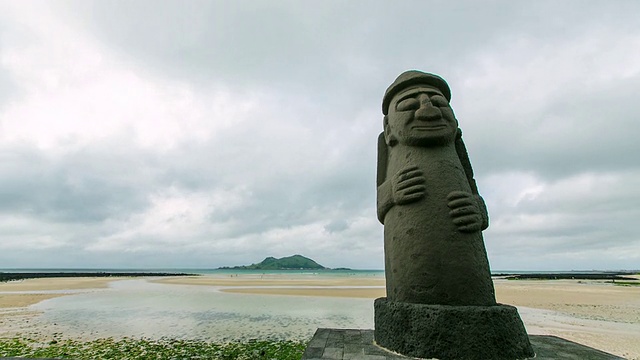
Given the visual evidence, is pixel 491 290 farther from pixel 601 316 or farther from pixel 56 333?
pixel 601 316

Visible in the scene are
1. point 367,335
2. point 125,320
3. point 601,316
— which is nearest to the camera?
point 367,335

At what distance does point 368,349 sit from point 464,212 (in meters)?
2.17

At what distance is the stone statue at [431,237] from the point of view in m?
4.55

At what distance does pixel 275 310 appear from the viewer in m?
15.8

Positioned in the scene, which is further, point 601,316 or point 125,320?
point 601,316

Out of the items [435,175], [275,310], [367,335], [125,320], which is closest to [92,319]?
[125,320]

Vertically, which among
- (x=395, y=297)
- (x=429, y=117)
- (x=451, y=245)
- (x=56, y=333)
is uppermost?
(x=429, y=117)

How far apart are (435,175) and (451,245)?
986mm

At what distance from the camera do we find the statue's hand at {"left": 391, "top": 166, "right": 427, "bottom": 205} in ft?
17.2

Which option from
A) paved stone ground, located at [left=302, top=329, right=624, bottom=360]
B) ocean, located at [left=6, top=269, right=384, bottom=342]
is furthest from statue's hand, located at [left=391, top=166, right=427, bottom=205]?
ocean, located at [left=6, top=269, right=384, bottom=342]

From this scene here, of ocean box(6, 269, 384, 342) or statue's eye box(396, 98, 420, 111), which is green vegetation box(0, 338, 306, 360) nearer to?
ocean box(6, 269, 384, 342)

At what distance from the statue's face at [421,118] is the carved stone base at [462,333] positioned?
230 centimetres

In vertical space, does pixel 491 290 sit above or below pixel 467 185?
below

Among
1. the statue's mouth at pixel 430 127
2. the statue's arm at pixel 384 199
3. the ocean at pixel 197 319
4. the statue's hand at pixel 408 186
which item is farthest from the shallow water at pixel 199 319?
the statue's mouth at pixel 430 127
